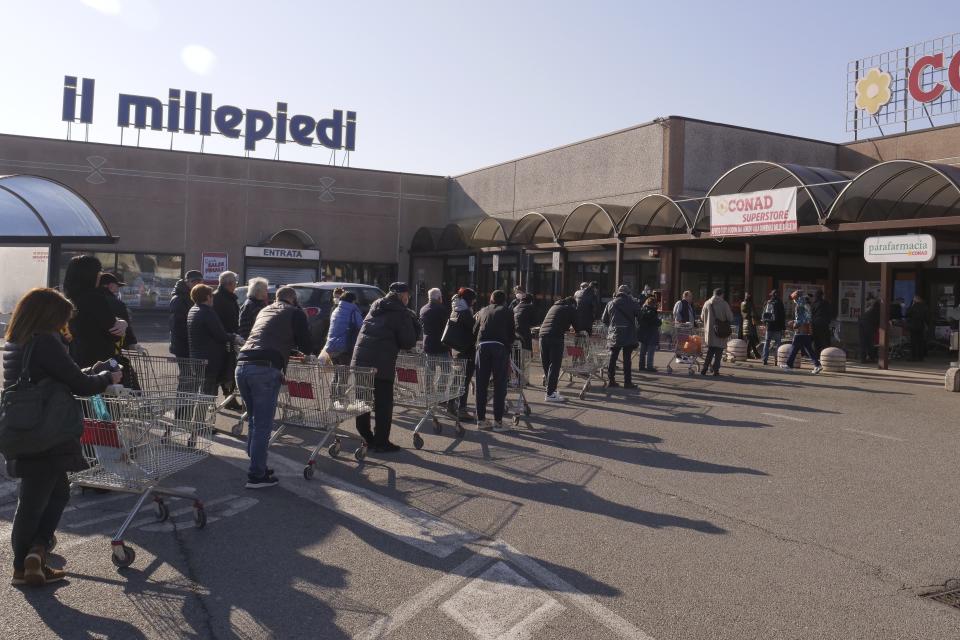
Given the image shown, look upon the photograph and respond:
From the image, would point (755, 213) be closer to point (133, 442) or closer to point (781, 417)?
point (781, 417)

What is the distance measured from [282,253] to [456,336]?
91.5 ft

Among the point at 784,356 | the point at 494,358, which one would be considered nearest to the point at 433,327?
the point at 494,358

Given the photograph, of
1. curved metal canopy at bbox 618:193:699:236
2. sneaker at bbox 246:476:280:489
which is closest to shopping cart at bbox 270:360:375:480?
sneaker at bbox 246:476:280:489

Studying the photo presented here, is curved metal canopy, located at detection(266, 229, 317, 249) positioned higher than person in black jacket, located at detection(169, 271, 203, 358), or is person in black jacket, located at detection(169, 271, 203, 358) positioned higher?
curved metal canopy, located at detection(266, 229, 317, 249)

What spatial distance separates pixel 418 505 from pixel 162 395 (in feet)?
7.17

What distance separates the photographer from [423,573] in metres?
4.96

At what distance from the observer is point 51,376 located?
4609mm

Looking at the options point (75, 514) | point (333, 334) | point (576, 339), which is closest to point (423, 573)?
point (75, 514)

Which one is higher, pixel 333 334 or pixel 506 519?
pixel 333 334

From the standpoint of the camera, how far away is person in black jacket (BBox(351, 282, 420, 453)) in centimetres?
838

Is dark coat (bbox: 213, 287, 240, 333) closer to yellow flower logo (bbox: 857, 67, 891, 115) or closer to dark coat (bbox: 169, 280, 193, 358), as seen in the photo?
dark coat (bbox: 169, 280, 193, 358)

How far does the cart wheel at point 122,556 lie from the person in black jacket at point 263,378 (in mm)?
1954

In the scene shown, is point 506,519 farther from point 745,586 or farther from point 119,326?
point 119,326

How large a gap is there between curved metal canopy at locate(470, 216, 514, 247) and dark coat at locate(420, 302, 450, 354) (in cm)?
1855
